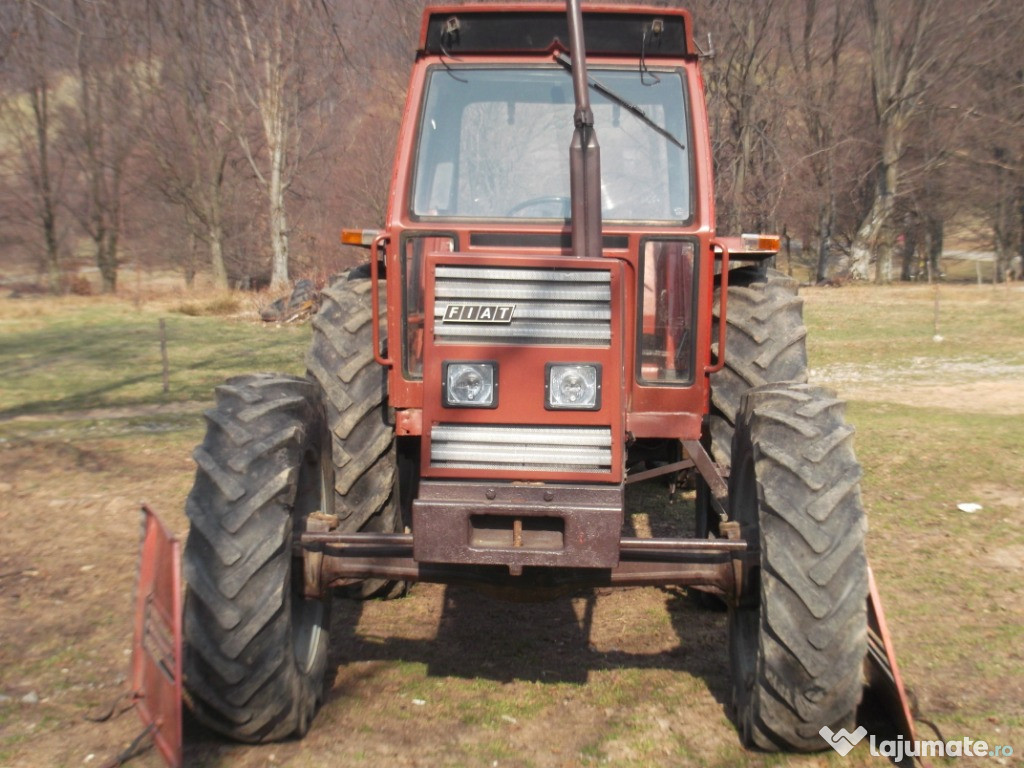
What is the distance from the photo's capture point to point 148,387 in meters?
13.0

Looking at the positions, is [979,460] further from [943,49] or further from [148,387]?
[943,49]

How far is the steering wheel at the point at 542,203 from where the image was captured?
4.69 m

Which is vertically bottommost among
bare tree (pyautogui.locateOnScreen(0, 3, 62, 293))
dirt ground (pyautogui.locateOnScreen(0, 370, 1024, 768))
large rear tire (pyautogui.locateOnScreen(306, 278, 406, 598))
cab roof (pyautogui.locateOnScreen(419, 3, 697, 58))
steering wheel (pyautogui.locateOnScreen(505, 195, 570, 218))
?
dirt ground (pyautogui.locateOnScreen(0, 370, 1024, 768))

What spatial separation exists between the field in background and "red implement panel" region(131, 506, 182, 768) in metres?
0.25

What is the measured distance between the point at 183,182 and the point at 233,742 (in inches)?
1357

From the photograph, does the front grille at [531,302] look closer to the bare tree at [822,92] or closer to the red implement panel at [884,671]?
the red implement panel at [884,671]

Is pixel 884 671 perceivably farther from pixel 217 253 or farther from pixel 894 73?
pixel 894 73

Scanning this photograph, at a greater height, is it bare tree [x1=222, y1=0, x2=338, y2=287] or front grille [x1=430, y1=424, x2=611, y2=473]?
bare tree [x1=222, y1=0, x2=338, y2=287]

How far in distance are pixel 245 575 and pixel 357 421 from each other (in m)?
1.19

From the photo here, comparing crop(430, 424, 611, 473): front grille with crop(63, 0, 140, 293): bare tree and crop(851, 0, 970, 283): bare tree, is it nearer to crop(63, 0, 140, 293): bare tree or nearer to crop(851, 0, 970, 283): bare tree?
crop(63, 0, 140, 293): bare tree

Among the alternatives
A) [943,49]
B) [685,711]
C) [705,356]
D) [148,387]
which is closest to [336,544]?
[685,711]

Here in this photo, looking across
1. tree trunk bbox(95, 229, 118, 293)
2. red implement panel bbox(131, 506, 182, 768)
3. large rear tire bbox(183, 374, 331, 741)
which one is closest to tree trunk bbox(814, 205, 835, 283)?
tree trunk bbox(95, 229, 118, 293)

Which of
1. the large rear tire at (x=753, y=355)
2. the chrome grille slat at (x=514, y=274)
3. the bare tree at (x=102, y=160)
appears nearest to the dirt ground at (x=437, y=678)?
the large rear tire at (x=753, y=355)

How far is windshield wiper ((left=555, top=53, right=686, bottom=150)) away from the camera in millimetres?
4668
